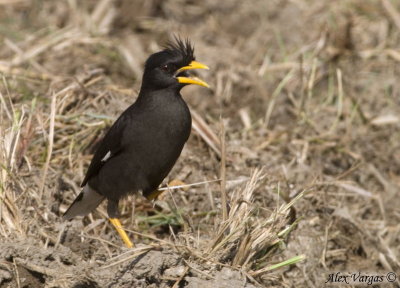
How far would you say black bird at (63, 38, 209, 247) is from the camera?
547 cm

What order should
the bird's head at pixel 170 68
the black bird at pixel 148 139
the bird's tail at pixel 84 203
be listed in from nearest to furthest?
the black bird at pixel 148 139 < the bird's head at pixel 170 68 < the bird's tail at pixel 84 203

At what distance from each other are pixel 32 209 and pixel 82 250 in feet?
1.77

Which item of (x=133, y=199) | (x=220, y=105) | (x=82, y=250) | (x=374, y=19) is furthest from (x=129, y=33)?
(x=82, y=250)

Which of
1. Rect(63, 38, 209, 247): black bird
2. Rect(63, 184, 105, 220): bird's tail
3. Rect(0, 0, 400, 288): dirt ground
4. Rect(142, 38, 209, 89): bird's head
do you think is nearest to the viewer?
Rect(0, 0, 400, 288): dirt ground

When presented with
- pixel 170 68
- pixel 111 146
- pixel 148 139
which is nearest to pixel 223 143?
pixel 148 139

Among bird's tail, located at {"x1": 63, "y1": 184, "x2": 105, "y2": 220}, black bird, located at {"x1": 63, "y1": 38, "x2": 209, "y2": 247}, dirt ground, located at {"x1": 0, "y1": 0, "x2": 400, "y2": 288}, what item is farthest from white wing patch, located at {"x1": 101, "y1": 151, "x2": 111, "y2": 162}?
dirt ground, located at {"x1": 0, "y1": 0, "x2": 400, "y2": 288}

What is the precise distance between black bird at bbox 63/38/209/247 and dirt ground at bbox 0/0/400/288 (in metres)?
0.29

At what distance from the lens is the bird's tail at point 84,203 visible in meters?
5.82

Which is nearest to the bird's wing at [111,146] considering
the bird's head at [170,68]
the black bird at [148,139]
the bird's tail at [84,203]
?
the black bird at [148,139]

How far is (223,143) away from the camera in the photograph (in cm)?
505

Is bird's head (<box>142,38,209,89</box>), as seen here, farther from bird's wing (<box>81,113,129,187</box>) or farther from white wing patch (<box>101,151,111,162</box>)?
white wing patch (<box>101,151,111,162</box>)

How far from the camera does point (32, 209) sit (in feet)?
18.4

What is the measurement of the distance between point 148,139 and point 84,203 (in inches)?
33.6

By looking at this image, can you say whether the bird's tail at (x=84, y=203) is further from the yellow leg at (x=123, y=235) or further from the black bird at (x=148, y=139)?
the yellow leg at (x=123, y=235)
